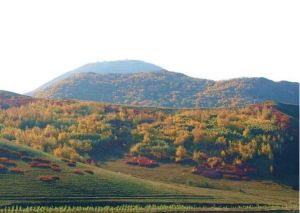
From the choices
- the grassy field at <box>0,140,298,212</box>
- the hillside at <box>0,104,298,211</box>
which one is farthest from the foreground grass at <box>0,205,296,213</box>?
the hillside at <box>0,104,298,211</box>

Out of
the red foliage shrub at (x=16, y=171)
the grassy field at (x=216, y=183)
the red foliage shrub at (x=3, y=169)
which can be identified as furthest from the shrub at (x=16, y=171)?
the grassy field at (x=216, y=183)

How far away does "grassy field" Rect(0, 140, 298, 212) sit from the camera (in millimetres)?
68562

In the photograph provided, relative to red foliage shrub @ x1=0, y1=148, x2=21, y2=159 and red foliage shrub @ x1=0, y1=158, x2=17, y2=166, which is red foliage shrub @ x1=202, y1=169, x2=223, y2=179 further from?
red foliage shrub @ x1=0, y1=158, x2=17, y2=166

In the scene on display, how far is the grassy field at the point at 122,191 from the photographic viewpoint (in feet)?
225

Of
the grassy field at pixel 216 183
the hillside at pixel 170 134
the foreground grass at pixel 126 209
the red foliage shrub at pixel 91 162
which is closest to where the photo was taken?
the foreground grass at pixel 126 209

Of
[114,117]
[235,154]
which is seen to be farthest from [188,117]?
[235,154]

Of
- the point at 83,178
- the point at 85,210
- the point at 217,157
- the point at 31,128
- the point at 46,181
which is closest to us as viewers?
the point at 85,210

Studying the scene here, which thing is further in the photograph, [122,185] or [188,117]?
[188,117]

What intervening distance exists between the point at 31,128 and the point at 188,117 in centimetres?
4272

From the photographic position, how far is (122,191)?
75.6m

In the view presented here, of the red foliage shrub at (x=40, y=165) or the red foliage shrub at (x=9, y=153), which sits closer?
the red foliage shrub at (x=40, y=165)

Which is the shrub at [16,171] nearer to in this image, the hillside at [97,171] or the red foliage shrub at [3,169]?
the hillside at [97,171]

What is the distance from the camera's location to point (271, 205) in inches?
3022

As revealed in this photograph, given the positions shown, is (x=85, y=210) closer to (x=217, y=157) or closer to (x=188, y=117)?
(x=217, y=157)
